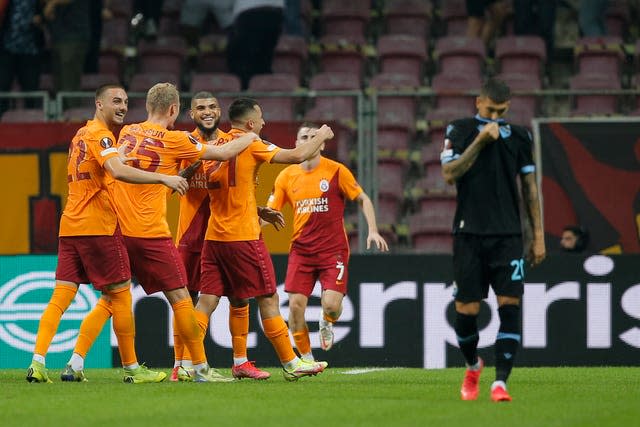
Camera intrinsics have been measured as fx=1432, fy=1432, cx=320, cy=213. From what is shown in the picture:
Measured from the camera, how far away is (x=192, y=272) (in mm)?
11086

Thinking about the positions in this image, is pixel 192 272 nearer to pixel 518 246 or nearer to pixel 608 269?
pixel 518 246

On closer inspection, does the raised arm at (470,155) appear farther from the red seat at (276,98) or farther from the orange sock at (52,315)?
the red seat at (276,98)

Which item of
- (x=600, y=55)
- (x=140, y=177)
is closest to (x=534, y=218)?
(x=140, y=177)

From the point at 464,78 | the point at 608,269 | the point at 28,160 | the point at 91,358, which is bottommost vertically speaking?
the point at 91,358

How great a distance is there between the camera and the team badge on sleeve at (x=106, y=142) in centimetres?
1013

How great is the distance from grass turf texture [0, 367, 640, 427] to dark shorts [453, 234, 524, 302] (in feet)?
2.24

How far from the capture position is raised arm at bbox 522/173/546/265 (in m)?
8.76

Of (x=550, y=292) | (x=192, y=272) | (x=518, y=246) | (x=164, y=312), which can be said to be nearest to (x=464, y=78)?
(x=550, y=292)

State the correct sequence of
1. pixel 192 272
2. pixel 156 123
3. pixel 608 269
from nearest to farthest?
pixel 156 123 < pixel 192 272 < pixel 608 269

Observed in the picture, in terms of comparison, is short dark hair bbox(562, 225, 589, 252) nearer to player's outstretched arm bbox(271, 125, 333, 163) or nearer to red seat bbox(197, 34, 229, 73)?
player's outstretched arm bbox(271, 125, 333, 163)

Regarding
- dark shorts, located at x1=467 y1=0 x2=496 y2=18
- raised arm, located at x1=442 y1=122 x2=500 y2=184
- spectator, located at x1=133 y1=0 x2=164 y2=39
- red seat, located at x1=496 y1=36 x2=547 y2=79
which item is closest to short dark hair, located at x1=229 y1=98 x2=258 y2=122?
raised arm, located at x1=442 y1=122 x2=500 y2=184

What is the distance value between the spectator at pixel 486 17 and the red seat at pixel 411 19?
69 centimetres

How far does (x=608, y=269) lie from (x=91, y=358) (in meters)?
5.04

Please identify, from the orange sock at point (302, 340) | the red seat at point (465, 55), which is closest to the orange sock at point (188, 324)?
the orange sock at point (302, 340)
